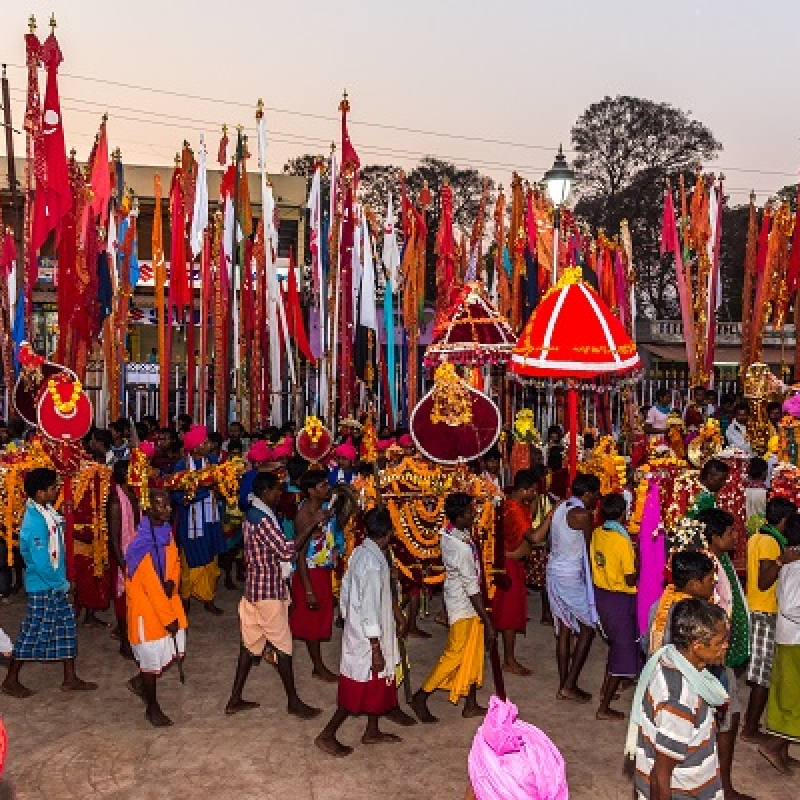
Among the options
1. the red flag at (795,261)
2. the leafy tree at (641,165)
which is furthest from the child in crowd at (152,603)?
the leafy tree at (641,165)

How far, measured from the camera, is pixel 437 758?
568 centimetres

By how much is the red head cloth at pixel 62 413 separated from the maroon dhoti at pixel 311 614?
8.38ft

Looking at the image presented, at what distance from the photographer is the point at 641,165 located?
34656 mm

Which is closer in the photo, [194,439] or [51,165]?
[194,439]

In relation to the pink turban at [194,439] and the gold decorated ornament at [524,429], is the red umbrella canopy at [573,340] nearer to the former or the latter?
the gold decorated ornament at [524,429]

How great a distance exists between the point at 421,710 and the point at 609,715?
1305 mm

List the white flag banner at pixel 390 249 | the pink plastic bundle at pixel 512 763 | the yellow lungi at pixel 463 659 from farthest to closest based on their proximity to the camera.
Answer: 1. the white flag banner at pixel 390 249
2. the yellow lungi at pixel 463 659
3. the pink plastic bundle at pixel 512 763

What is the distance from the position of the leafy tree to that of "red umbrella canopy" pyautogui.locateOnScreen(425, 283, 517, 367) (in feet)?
81.1

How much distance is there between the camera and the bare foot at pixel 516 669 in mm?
7297

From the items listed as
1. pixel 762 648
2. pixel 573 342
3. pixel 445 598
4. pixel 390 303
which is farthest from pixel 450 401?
pixel 390 303

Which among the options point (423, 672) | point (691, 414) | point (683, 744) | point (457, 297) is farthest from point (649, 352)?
point (683, 744)

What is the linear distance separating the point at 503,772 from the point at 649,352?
87.0ft

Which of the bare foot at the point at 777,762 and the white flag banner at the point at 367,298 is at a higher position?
the white flag banner at the point at 367,298

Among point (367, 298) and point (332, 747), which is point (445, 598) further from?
point (367, 298)
